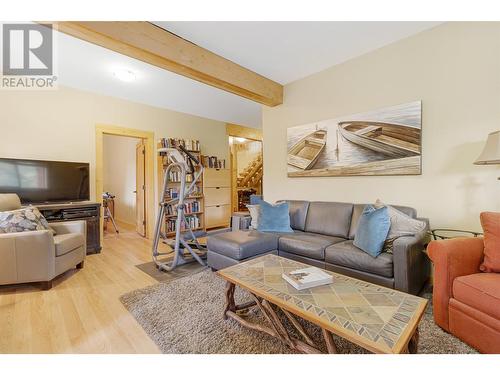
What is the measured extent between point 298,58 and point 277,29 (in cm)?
64

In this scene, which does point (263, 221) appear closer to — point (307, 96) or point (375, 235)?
point (375, 235)

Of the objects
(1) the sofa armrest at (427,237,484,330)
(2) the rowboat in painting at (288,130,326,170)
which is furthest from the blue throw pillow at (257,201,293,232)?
(1) the sofa armrest at (427,237,484,330)

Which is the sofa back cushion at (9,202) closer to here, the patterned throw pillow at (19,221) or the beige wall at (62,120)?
the patterned throw pillow at (19,221)

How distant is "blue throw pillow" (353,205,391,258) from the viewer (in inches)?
78.1

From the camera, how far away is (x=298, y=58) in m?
2.85

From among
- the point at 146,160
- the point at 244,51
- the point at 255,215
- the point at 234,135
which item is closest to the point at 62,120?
the point at 146,160

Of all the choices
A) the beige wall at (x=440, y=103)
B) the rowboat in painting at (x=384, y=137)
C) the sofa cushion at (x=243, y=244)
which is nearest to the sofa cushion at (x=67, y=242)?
the sofa cushion at (x=243, y=244)

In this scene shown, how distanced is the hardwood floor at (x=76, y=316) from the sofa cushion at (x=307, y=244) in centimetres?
146

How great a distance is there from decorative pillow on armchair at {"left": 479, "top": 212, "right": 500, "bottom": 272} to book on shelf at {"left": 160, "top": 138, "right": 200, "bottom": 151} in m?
4.23

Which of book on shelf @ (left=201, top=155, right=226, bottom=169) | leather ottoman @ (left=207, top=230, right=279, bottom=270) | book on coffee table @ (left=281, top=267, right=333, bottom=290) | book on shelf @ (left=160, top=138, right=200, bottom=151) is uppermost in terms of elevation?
book on shelf @ (left=160, top=138, right=200, bottom=151)

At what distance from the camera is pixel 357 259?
6.63 feet

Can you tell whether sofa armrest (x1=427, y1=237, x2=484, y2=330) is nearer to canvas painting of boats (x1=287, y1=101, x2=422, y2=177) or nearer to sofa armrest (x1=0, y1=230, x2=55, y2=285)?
canvas painting of boats (x1=287, y1=101, x2=422, y2=177)

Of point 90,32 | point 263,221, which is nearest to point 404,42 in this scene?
point 263,221
